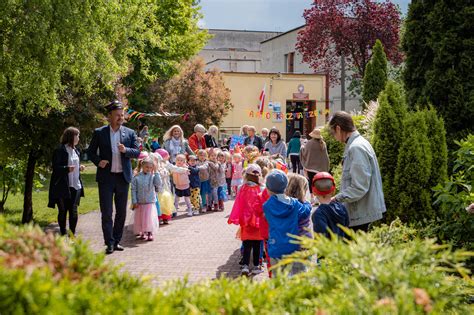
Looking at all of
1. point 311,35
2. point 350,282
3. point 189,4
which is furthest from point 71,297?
point 311,35

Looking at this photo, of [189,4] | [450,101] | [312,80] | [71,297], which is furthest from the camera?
[312,80]

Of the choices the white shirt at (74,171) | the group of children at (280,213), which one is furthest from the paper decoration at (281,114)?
the group of children at (280,213)

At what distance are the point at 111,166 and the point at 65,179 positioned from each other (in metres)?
1.01

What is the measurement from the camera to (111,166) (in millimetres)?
8648

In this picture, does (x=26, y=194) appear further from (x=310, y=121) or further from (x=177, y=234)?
(x=310, y=121)

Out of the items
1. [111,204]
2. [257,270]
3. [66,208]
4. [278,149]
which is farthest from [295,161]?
[257,270]

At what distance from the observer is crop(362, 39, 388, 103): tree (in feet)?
82.4

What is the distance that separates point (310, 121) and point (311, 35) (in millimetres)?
9811

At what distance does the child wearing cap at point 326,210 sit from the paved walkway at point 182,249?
5.49ft

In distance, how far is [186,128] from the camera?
110ft

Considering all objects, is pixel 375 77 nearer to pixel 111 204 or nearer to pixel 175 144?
pixel 175 144

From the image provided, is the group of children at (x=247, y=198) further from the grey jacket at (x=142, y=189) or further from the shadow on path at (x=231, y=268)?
the shadow on path at (x=231, y=268)

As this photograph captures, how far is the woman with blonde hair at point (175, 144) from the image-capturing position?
1384 cm

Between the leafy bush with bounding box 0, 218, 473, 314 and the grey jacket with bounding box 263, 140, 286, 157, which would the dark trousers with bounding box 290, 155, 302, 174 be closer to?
the grey jacket with bounding box 263, 140, 286, 157
